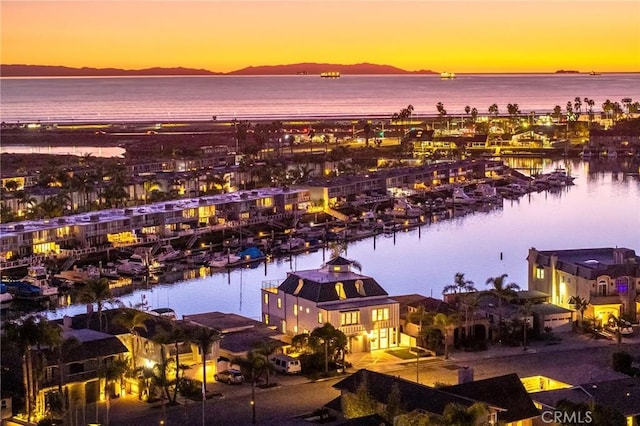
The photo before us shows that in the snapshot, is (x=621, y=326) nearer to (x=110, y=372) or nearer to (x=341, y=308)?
(x=341, y=308)

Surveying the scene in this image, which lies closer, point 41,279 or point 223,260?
point 41,279

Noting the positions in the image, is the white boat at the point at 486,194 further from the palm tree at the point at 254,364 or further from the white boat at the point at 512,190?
the palm tree at the point at 254,364

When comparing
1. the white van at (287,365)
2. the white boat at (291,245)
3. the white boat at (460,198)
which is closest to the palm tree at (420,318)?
the white van at (287,365)

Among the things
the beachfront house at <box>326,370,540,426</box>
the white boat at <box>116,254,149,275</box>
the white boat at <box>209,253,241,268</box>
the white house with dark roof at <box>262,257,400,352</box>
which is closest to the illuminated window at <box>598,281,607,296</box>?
the white house with dark roof at <box>262,257,400,352</box>

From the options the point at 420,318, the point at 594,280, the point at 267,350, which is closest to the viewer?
the point at 267,350

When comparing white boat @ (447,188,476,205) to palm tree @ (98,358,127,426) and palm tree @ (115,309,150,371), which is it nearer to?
palm tree @ (115,309,150,371)

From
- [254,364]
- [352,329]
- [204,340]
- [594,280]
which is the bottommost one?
[352,329]

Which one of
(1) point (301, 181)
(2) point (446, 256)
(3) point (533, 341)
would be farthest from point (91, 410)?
(1) point (301, 181)

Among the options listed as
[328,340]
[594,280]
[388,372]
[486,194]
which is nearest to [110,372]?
[328,340]
